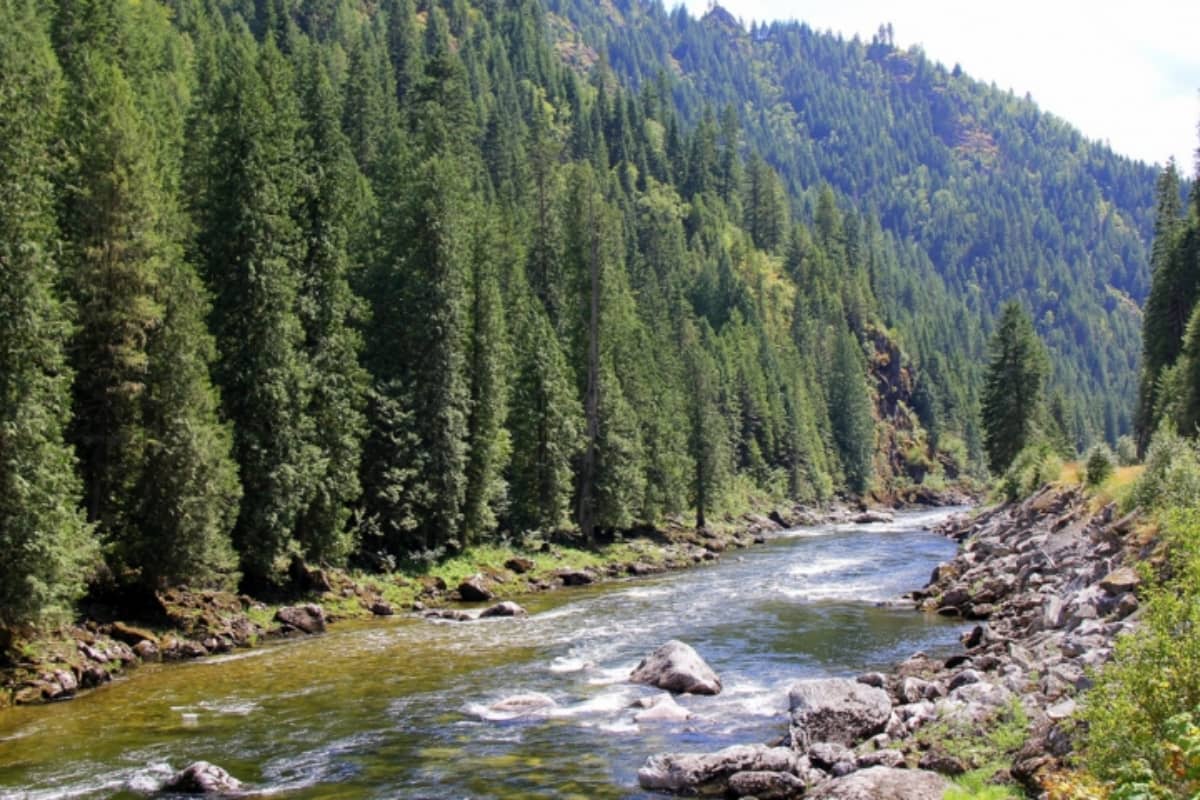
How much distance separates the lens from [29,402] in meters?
24.1

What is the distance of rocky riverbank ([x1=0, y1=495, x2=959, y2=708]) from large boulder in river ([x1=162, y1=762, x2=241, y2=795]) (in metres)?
8.77

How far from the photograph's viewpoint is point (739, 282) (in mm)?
130625

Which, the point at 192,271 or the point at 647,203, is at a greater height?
the point at 647,203

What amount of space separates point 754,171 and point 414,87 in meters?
85.6

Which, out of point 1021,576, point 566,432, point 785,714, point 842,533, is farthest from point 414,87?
point 785,714

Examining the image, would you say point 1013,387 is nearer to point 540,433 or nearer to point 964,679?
point 540,433

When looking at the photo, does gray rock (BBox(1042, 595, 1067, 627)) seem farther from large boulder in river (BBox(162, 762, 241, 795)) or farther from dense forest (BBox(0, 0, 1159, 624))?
dense forest (BBox(0, 0, 1159, 624))

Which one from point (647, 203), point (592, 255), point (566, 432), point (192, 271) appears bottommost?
point (566, 432)

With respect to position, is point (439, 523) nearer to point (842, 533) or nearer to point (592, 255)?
point (592, 255)

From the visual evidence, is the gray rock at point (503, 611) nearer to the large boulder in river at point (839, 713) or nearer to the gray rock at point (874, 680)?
the gray rock at point (874, 680)

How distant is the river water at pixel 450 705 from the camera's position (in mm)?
17859

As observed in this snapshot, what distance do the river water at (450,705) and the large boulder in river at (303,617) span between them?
2.79 feet

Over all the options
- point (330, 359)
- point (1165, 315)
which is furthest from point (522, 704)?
point (1165, 315)

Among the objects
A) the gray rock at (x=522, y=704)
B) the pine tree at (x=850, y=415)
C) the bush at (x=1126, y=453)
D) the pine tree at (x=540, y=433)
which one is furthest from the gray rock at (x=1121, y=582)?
the pine tree at (x=850, y=415)
